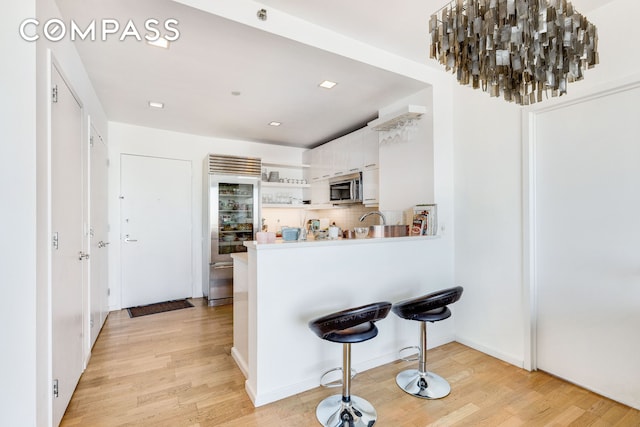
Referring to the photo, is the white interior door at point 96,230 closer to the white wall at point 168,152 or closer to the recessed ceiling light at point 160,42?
the white wall at point 168,152

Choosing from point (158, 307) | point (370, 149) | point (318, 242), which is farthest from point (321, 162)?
point (158, 307)

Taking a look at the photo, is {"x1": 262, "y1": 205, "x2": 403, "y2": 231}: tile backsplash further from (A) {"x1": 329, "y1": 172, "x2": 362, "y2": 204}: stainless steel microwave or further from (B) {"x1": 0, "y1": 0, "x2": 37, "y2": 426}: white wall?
(B) {"x1": 0, "y1": 0, "x2": 37, "y2": 426}: white wall

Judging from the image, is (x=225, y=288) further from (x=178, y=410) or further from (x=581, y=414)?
(x=581, y=414)

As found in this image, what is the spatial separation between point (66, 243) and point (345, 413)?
2.08m

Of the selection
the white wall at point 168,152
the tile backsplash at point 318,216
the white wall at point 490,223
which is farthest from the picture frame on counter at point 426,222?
the white wall at point 168,152

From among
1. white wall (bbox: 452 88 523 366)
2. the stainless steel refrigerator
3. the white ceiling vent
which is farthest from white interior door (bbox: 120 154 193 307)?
white wall (bbox: 452 88 523 366)

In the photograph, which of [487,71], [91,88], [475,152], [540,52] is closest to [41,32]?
[91,88]

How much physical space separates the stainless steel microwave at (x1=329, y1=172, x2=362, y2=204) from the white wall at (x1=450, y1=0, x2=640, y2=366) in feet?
4.65

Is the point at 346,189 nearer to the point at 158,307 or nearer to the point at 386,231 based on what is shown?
the point at 386,231

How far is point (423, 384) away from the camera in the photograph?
2.24 metres

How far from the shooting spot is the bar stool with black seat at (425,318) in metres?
2.08

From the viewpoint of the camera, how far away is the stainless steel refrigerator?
14.4 ft

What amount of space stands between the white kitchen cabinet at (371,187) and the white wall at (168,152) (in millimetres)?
1985

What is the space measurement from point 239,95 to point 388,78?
1557mm
